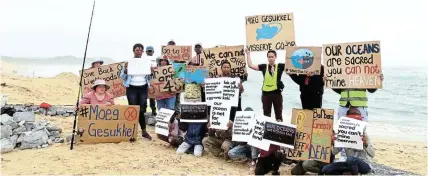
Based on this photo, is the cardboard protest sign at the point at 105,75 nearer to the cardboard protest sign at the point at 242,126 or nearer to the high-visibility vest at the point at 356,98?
the cardboard protest sign at the point at 242,126

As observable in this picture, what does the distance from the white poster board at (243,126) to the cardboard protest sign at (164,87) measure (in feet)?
9.37

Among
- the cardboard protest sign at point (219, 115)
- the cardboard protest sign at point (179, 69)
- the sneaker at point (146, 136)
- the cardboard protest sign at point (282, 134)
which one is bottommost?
the sneaker at point (146, 136)

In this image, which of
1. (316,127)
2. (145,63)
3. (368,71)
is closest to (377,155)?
(368,71)

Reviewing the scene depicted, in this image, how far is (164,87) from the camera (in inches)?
419

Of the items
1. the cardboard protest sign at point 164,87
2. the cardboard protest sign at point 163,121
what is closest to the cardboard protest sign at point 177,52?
the cardboard protest sign at point 164,87

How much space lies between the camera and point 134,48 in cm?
948

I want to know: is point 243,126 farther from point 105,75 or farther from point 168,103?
point 105,75

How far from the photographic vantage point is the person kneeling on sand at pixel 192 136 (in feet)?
28.5

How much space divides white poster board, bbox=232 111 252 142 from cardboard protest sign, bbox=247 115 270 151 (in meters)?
A: 0.09

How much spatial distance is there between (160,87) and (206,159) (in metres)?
2.90

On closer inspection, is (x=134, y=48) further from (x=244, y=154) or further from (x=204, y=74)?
(x=244, y=154)

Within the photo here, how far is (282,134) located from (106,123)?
365 cm

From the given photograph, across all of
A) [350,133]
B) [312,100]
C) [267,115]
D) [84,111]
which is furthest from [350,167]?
[84,111]

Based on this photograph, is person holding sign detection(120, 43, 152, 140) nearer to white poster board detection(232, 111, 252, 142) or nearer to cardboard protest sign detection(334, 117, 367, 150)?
white poster board detection(232, 111, 252, 142)
